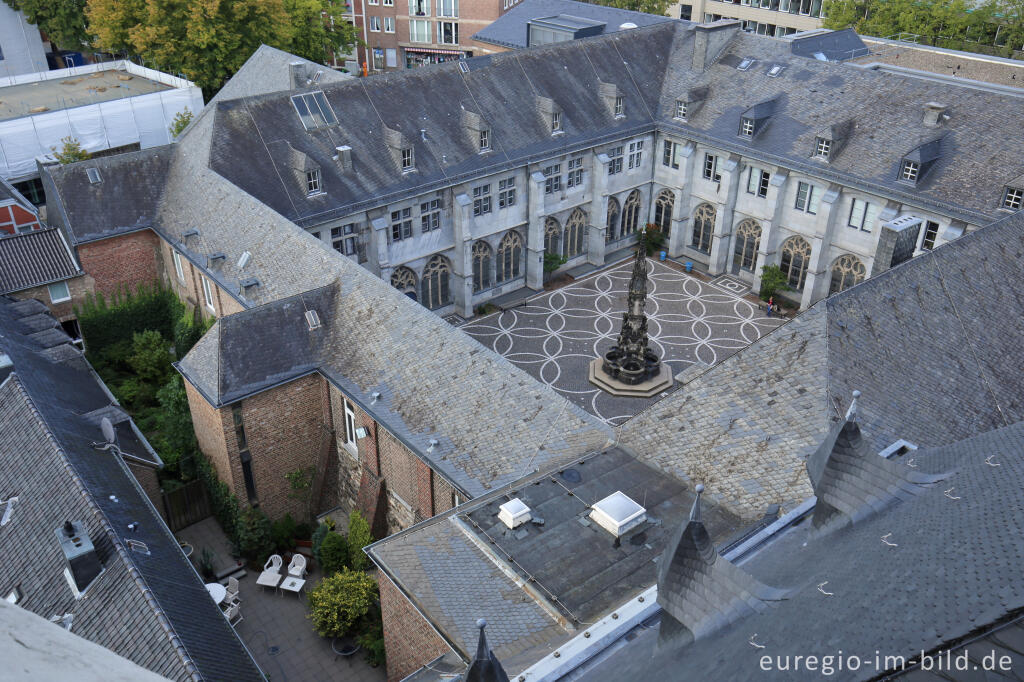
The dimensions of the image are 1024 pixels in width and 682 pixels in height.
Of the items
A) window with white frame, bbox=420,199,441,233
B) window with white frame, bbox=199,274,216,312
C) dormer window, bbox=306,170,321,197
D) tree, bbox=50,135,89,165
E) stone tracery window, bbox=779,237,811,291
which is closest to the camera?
window with white frame, bbox=199,274,216,312

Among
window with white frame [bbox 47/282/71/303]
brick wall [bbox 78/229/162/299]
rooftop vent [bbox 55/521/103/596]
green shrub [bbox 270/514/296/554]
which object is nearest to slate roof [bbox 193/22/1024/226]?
brick wall [bbox 78/229/162/299]

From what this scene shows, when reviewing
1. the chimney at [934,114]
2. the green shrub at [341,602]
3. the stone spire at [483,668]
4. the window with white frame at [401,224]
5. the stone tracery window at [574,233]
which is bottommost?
the green shrub at [341,602]

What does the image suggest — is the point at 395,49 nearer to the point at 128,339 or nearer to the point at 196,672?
the point at 128,339

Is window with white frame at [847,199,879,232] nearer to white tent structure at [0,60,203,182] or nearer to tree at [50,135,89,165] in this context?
white tent structure at [0,60,203,182]

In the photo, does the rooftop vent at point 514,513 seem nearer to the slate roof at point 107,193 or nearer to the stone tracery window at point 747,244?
the slate roof at point 107,193

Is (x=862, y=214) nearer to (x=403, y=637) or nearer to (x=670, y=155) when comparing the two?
(x=670, y=155)

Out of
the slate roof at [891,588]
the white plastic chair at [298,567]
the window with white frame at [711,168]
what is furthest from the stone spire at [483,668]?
the window with white frame at [711,168]
